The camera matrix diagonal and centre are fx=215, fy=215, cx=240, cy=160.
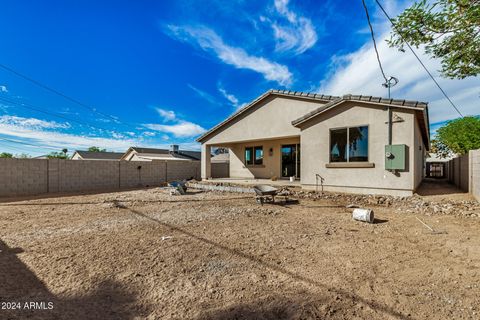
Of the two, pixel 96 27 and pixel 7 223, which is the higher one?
pixel 96 27

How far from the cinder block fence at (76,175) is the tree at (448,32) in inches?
621

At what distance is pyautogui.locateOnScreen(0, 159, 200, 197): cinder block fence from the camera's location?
1094 cm

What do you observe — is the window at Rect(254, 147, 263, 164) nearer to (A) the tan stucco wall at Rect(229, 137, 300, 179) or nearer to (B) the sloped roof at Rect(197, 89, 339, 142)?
(A) the tan stucco wall at Rect(229, 137, 300, 179)

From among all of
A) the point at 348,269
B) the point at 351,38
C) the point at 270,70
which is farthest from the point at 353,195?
the point at 270,70

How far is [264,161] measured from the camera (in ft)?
49.5

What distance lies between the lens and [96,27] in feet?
44.4

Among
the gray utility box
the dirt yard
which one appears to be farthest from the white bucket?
the gray utility box

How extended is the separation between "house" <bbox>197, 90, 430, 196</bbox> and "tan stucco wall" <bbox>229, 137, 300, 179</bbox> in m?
1.23

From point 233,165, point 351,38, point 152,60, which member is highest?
point 152,60

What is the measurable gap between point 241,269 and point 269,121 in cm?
1035

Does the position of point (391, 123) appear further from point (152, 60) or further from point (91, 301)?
point (152, 60)

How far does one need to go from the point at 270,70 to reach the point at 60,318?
15313mm

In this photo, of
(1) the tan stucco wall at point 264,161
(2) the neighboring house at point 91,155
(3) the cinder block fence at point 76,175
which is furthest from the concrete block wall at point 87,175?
(2) the neighboring house at point 91,155

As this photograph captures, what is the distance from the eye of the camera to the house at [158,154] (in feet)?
97.0
